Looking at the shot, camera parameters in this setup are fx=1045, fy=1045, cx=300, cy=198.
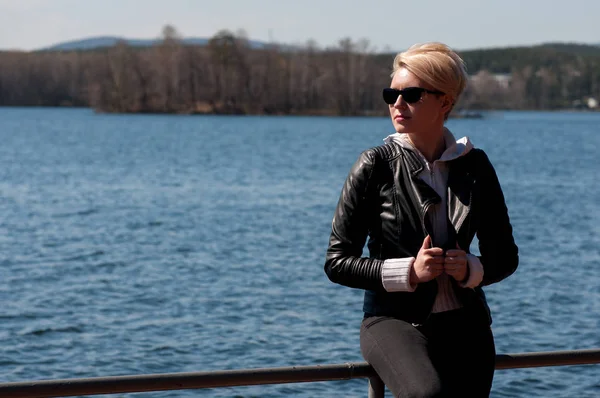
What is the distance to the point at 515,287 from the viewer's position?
18719 millimetres

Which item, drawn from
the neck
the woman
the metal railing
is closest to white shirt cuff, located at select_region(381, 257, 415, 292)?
the woman

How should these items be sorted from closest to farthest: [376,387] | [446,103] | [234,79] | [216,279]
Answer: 1. [376,387]
2. [446,103]
3. [216,279]
4. [234,79]

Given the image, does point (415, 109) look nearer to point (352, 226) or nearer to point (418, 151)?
point (418, 151)

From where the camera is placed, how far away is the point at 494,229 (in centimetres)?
377

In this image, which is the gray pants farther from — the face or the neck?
the face

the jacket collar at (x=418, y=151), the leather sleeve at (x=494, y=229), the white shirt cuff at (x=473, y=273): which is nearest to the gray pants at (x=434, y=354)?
the white shirt cuff at (x=473, y=273)

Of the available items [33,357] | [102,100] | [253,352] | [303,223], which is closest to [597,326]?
[253,352]

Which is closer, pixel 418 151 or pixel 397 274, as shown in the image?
pixel 397 274

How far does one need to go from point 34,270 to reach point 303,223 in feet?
30.9

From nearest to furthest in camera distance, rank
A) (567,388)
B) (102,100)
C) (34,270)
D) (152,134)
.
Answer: (567,388) < (34,270) < (152,134) < (102,100)

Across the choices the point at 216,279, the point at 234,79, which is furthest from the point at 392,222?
the point at 234,79

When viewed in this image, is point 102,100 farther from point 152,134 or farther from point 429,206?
point 429,206

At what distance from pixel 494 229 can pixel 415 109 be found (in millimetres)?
518

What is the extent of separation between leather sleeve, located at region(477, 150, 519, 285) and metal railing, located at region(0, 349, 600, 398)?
13.1 inches
